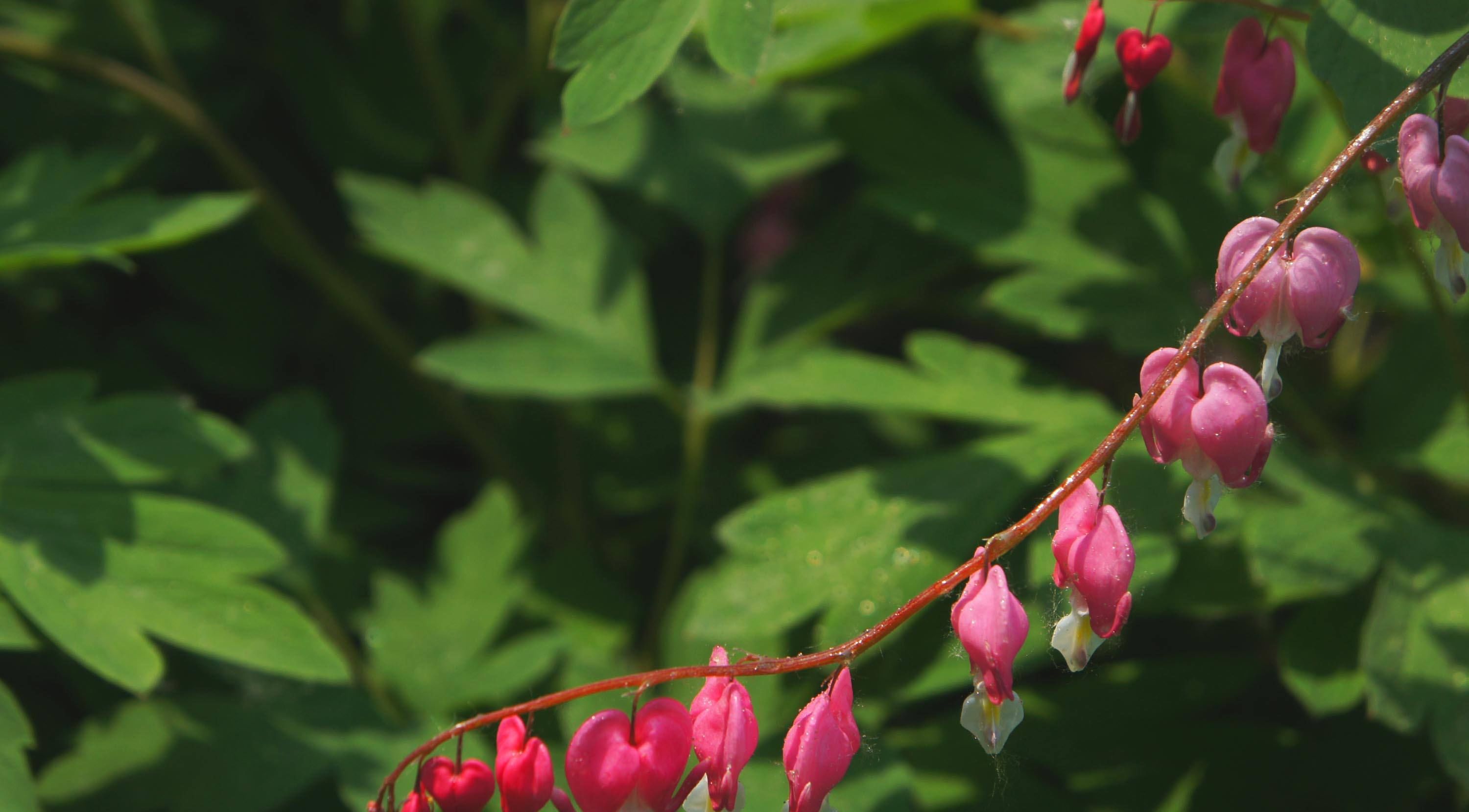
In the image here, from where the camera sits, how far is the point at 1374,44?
86 cm

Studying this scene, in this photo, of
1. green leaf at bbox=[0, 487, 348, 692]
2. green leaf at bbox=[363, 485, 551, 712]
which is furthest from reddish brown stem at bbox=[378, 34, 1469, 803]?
green leaf at bbox=[363, 485, 551, 712]

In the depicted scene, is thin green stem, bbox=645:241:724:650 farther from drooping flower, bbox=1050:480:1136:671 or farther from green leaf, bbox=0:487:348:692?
drooping flower, bbox=1050:480:1136:671

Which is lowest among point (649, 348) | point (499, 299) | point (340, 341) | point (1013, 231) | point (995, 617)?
point (340, 341)

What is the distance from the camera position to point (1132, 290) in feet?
4.87

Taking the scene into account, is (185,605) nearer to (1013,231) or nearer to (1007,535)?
(1007,535)

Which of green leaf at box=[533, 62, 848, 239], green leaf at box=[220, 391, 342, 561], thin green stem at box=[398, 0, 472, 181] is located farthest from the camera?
thin green stem at box=[398, 0, 472, 181]

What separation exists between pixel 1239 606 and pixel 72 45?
1.96 meters

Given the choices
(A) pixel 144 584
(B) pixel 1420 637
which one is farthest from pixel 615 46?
(B) pixel 1420 637

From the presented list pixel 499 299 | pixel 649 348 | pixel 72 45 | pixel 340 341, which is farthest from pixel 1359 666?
pixel 72 45

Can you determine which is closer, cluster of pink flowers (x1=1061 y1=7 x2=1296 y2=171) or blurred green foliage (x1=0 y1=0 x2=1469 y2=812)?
cluster of pink flowers (x1=1061 y1=7 x2=1296 y2=171)

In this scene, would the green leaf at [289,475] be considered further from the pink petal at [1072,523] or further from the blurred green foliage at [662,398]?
the pink petal at [1072,523]

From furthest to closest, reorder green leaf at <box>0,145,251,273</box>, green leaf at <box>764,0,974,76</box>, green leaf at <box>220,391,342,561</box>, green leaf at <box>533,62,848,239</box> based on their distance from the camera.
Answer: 1. green leaf at <box>533,62,848,239</box>
2. green leaf at <box>220,391,342,561</box>
3. green leaf at <box>764,0,974,76</box>
4. green leaf at <box>0,145,251,273</box>

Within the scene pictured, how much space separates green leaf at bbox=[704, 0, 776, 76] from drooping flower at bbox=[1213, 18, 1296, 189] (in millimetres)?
381

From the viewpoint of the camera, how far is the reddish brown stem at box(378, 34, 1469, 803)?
689mm
